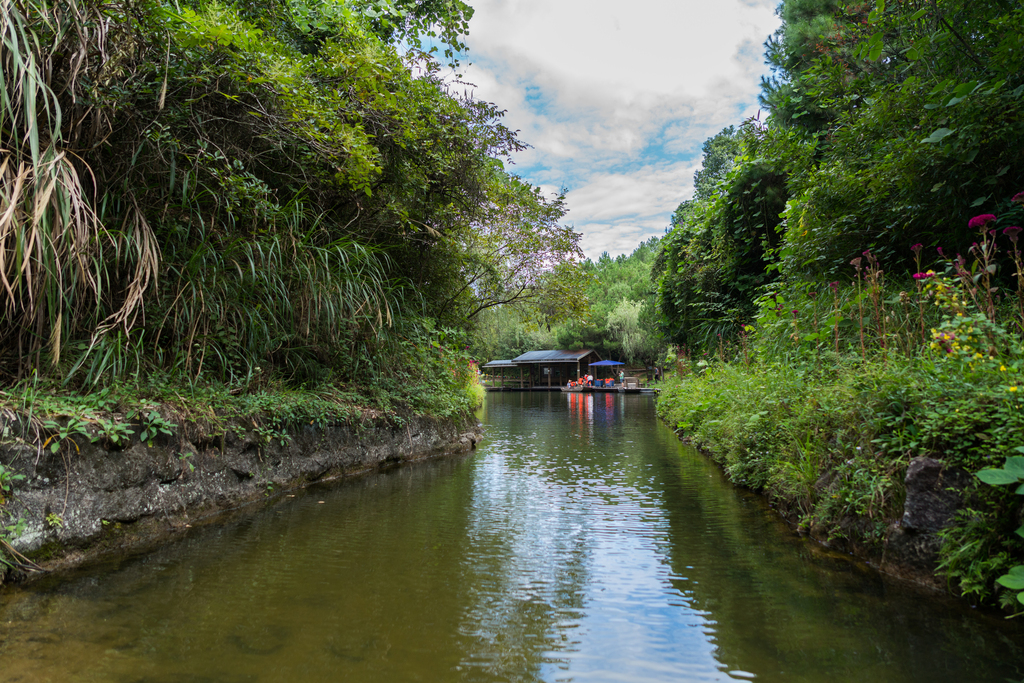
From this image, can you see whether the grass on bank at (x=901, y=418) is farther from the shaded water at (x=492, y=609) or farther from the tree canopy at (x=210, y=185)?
the tree canopy at (x=210, y=185)

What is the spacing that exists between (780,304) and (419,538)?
5.49 metres

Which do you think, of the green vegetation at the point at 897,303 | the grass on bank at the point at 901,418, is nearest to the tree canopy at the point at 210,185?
the grass on bank at the point at 901,418

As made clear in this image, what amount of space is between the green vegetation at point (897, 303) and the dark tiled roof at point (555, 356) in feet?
83.2

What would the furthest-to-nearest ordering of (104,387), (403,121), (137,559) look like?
1. (403,121)
2. (104,387)
3. (137,559)

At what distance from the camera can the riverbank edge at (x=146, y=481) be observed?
8.86ft

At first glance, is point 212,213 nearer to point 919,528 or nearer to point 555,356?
point 919,528

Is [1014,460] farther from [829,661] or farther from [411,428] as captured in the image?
[411,428]

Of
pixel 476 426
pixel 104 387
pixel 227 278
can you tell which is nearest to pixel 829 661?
pixel 104 387

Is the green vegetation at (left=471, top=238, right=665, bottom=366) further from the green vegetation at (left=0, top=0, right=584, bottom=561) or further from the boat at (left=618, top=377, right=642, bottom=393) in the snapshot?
the green vegetation at (left=0, top=0, right=584, bottom=561)

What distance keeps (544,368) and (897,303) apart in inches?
1307

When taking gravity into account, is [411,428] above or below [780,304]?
below

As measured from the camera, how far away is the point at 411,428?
21.2 ft

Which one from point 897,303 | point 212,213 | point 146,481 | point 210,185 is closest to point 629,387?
point 897,303

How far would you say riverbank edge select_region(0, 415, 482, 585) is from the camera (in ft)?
8.86
